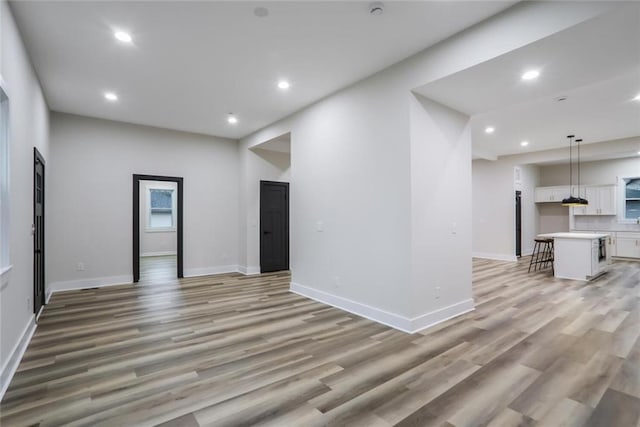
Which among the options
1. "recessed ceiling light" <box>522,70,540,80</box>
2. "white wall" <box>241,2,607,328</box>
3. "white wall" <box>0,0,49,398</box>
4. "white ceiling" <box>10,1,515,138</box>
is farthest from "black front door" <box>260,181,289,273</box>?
"recessed ceiling light" <box>522,70,540,80</box>

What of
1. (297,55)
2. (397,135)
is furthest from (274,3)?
(397,135)

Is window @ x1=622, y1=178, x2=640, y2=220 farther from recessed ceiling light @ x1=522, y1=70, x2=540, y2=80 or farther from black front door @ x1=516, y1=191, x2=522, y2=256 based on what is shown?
recessed ceiling light @ x1=522, y1=70, x2=540, y2=80

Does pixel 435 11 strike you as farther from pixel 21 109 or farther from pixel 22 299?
pixel 22 299

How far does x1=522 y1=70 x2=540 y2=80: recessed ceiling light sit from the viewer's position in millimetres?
3055

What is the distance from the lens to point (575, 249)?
6.34 meters

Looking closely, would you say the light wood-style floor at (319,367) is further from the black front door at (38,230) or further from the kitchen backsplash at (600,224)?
the kitchen backsplash at (600,224)

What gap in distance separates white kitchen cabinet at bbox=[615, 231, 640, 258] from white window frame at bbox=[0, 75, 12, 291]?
12.6 m

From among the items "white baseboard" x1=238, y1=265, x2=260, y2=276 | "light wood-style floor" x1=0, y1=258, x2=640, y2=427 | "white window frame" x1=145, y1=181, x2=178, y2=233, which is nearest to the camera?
"light wood-style floor" x1=0, y1=258, x2=640, y2=427

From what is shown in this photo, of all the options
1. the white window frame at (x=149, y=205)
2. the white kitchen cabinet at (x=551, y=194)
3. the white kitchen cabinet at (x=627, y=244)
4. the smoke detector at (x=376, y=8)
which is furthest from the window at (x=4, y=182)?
the white kitchen cabinet at (x=627, y=244)

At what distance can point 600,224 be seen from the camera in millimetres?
9164

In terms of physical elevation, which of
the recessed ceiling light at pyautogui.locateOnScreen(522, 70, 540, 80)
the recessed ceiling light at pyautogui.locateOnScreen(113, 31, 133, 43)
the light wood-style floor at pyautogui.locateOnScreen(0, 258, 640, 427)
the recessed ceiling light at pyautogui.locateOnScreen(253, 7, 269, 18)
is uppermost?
the recessed ceiling light at pyautogui.locateOnScreen(113, 31, 133, 43)

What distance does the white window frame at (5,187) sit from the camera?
2.47 metres

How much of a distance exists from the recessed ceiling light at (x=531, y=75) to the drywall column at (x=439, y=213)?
0.93 m

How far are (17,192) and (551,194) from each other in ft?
40.4
